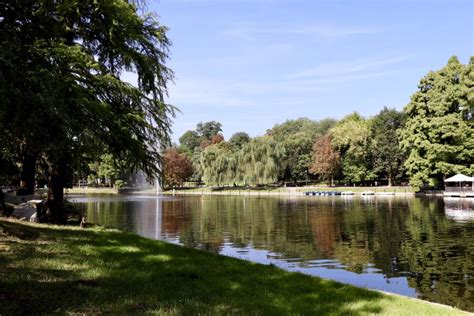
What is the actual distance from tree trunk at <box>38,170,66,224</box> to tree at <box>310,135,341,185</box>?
2486 inches

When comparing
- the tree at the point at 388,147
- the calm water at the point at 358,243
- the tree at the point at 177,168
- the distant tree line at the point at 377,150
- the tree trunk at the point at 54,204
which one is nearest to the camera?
the calm water at the point at 358,243

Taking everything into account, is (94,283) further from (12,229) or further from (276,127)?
(276,127)

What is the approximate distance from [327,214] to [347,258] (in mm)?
18040

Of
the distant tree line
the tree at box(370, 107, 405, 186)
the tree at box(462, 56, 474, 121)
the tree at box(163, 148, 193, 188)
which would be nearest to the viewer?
the tree at box(462, 56, 474, 121)

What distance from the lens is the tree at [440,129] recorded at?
53094 millimetres

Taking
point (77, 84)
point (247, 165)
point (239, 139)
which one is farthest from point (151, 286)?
point (239, 139)

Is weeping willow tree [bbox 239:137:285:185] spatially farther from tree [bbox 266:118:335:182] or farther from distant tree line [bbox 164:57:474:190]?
tree [bbox 266:118:335:182]

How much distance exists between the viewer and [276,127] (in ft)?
380

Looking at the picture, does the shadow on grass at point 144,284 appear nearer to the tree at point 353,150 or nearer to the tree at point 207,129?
the tree at point 353,150

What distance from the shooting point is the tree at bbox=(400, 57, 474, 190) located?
174ft

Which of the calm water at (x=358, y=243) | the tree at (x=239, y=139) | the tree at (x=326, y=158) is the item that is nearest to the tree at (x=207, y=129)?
the tree at (x=239, y=139)

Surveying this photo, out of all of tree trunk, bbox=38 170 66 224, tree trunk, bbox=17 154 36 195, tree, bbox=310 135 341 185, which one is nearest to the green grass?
tree trunk, bbox=38 170 66 224

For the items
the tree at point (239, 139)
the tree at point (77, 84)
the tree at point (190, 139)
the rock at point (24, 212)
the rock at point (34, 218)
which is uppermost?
the tree at point (190, 139)

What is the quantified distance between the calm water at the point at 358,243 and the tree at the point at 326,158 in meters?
41.2
